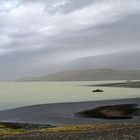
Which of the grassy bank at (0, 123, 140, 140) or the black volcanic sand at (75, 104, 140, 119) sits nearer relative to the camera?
the grassy bank at (0, 123, 140, 140)

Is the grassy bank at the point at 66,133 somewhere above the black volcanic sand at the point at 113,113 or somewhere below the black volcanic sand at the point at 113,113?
below

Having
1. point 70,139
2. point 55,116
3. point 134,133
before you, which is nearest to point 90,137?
point 70,139

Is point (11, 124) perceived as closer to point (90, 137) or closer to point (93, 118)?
point (93, 118)

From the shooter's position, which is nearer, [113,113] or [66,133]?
[66,133]

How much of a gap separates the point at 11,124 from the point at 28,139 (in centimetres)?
Answer: 2231

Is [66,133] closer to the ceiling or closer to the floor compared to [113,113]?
closer to the floor

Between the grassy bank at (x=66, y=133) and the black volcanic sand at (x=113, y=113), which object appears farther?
the black volcanic sand at (x=113, y=113)

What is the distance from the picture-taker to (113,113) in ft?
204

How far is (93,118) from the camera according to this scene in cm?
5778

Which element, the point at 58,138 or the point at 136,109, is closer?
the point at 58,138

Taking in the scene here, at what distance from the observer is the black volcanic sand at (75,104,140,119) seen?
5908 centimetres

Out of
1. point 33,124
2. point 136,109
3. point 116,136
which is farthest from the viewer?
point 136,109

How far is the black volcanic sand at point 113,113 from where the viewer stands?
59.1 m

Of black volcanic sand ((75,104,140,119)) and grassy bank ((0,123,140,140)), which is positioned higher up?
black volcanic sand ((75,104,140,119))
